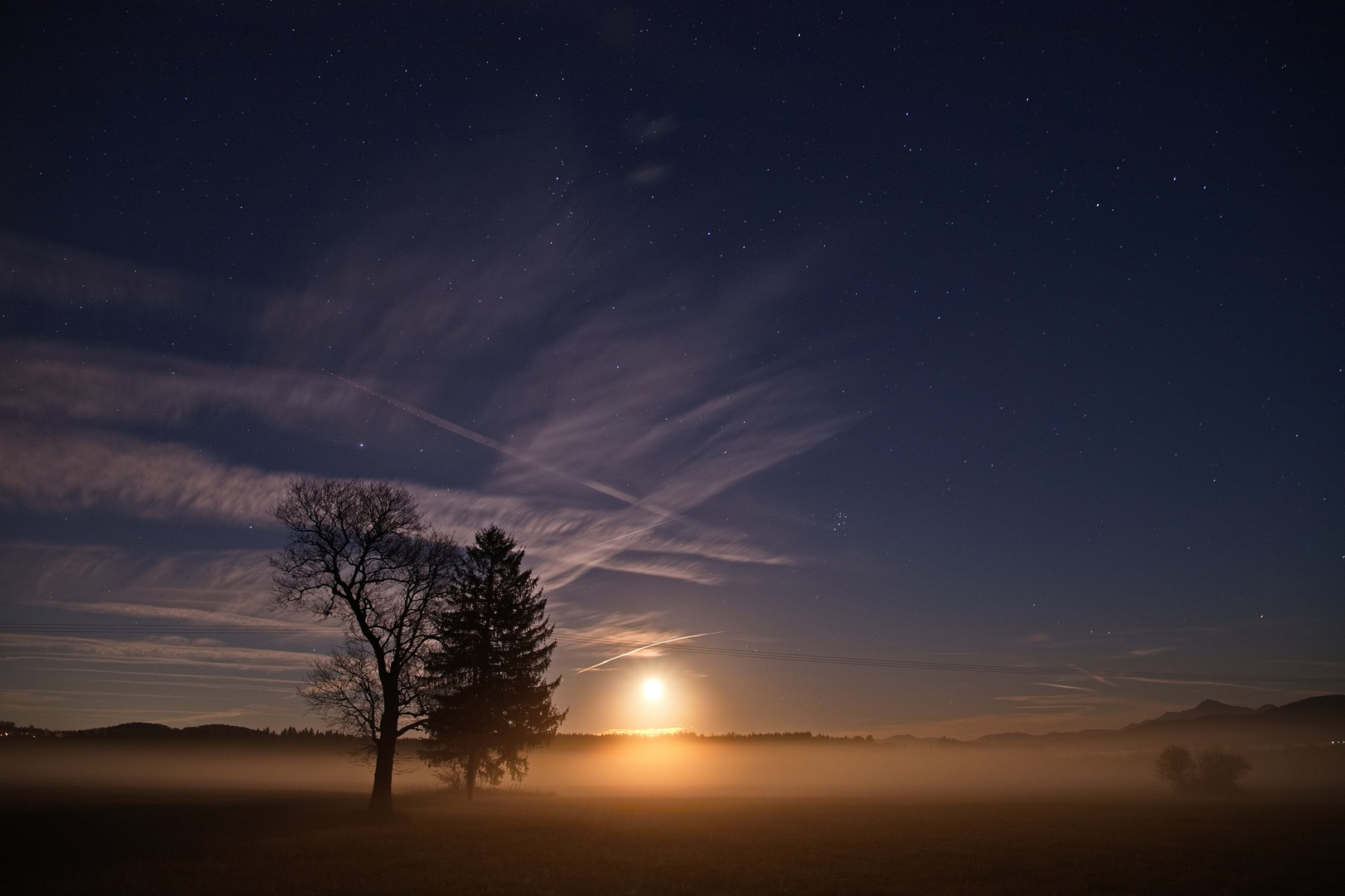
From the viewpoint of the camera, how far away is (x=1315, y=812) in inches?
2347

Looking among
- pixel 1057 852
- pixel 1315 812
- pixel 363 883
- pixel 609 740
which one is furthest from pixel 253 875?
pixel 609 740

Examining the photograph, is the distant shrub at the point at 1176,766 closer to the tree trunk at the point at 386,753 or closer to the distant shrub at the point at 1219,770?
the distant shrub at the point at 1219,770

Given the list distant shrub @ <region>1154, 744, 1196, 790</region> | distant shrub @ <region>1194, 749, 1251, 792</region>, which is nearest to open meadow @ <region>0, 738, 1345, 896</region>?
distant shrub @ <region>1194, 749, 1251, 792</region>

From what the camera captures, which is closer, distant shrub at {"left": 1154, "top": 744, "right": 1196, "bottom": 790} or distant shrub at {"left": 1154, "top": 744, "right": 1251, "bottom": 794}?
distant shrub at {"left": 1154, "top": 744, "right": 1251, "bottom": 794}

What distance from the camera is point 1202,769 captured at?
100562mm

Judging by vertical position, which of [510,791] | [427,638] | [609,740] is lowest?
[609,740]

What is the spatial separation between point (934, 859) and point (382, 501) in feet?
93.8

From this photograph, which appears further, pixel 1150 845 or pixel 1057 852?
pixel 1150 845

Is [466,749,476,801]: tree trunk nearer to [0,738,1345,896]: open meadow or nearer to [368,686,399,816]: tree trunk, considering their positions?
[0,738,1345,896]: open meadow

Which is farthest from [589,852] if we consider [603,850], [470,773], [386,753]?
[470,773]

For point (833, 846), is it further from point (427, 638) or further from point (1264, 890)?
point (427, 638)

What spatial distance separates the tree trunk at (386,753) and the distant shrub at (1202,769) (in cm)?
11079

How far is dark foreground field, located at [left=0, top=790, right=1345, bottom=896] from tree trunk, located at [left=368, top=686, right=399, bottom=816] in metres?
0.95

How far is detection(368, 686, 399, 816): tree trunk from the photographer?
108ft
